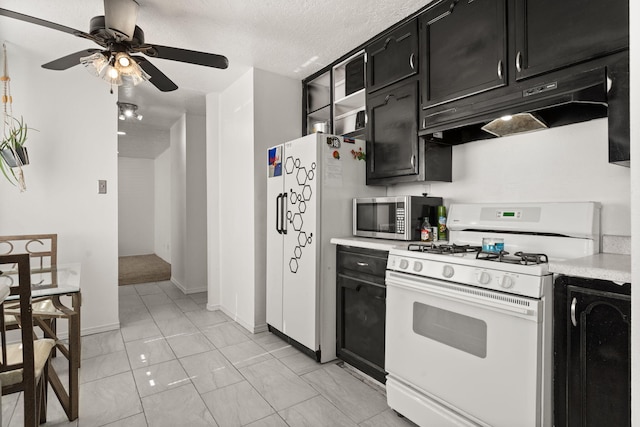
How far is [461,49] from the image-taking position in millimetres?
2098

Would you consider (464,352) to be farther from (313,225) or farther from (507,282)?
(313,225)

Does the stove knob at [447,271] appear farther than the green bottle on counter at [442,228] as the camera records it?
No

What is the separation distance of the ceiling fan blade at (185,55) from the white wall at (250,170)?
1.20 meters

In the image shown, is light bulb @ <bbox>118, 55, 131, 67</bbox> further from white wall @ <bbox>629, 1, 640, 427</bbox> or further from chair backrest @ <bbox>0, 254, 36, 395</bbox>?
white wall @ <bbox>629, 1, 640, 427</bbox>

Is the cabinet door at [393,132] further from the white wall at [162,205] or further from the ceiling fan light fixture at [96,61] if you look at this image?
the white wall at [162,205]

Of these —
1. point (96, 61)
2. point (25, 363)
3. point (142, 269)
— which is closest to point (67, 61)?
point (96, 61)

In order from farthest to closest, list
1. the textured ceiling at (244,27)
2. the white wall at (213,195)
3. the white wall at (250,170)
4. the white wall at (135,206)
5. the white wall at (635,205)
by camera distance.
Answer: the white wall at (135,206), the white wall at (213,195), the white wall at (250,170), the textured ceiling at (244,27), the white wall at (635,205)

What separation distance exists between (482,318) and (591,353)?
40 cm

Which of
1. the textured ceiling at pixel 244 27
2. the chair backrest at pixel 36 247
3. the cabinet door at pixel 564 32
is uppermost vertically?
the textured ceiling at pixel 244 27

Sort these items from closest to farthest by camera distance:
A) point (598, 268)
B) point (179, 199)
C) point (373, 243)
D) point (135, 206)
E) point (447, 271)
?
point (598, 268)
point (447, 271)
point (373, 243)
point (179, 199)
point (135, 206)

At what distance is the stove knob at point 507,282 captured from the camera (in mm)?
1479

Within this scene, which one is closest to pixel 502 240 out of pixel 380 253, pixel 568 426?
pixel 380 253

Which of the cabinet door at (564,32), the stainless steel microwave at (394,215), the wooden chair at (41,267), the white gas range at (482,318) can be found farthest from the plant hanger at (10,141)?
the cabinet door at (564,32)

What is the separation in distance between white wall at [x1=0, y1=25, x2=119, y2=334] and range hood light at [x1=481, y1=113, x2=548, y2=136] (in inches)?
132
